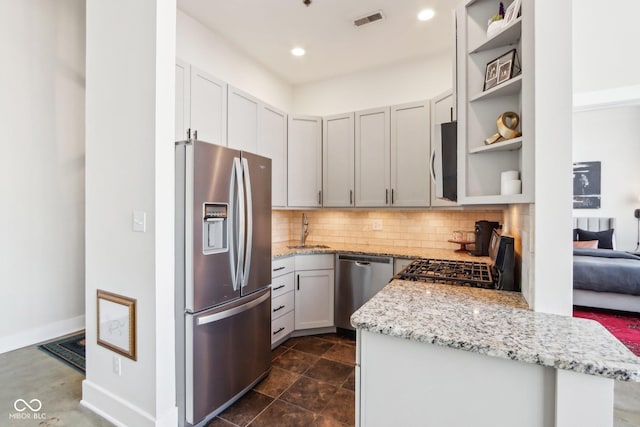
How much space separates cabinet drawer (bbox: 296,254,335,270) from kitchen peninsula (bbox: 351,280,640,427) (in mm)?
1889

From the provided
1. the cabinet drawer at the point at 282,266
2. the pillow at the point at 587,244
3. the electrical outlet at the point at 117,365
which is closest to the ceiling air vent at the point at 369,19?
the cabinet drawer at the point at 282,266

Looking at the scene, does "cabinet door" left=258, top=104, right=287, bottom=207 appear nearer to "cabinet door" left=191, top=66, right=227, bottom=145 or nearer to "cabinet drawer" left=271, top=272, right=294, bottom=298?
"cabinet door" left=191, top=66, right=227, bottom=145

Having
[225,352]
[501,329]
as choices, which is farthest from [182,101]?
[501,329]

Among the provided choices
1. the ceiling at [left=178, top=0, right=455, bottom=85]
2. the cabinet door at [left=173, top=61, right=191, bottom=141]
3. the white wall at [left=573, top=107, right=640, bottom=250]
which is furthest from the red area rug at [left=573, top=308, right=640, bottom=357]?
the cabinet door at [left=173, top=61, right=191, bottom=141]

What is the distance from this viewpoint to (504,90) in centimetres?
141

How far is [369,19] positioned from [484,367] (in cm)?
284

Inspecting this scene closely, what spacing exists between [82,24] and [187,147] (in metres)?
2.62

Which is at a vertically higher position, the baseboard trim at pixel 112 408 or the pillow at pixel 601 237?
Answer: the pillow at pixel 601 237

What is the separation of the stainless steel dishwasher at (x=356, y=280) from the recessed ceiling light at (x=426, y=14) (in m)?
2.21

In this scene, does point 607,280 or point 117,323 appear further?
point 607,280

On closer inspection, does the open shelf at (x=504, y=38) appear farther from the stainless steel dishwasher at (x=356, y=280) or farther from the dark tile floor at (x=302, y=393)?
the dark tile floor at (x=302, y=393)

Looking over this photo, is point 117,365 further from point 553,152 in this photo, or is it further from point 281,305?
point 553,152

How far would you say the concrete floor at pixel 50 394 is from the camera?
1827mm

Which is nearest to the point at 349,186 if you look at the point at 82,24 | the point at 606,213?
the point at 82,24
